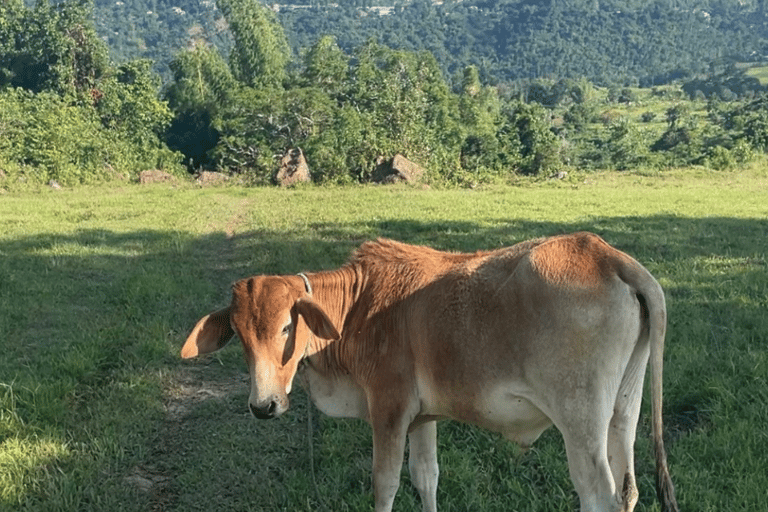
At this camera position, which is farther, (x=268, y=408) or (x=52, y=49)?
(x=52, y=49)

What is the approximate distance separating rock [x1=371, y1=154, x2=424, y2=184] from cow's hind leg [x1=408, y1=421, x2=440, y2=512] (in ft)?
70.0

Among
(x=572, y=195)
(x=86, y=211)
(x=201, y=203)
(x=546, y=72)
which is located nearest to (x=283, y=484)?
(x=86, y=211)

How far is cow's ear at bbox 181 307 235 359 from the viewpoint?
12.8ft

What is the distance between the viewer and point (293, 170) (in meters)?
26.3

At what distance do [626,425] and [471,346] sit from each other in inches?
29.5

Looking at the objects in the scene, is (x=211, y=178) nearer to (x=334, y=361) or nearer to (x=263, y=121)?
(x=263, y=121)

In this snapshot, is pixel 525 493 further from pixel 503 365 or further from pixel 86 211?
pixel 86 211

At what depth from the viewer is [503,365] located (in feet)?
10.9

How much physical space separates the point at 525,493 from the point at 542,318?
1565mm

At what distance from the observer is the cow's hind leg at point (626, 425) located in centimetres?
331

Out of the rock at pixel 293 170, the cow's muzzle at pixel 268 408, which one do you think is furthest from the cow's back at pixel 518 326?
the rock at pixel 293 170

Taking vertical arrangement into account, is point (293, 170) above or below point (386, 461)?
below

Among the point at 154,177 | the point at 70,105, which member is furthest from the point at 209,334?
the point at 70,105

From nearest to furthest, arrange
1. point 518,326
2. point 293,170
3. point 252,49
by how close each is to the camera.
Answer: point 518,326, point 293,170, point 252,49
